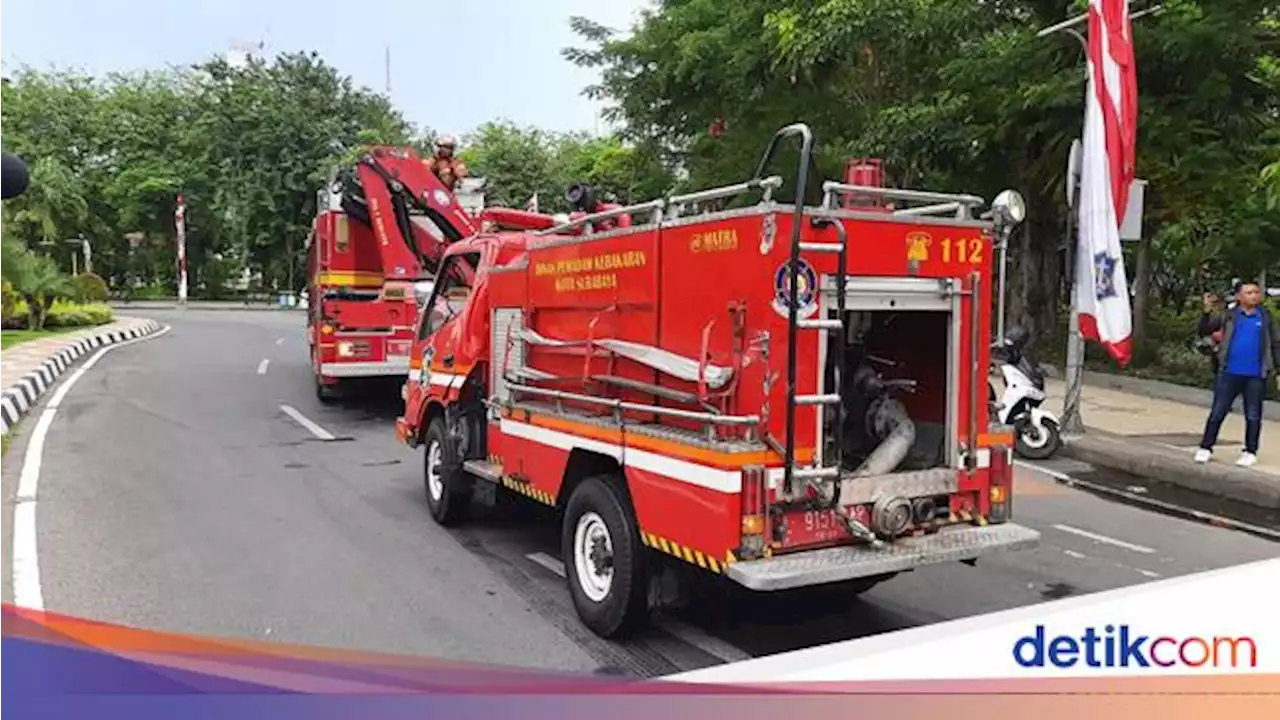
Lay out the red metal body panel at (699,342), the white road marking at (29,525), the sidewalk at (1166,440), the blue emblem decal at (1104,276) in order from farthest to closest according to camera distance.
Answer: the blue emblem decal at (1104,276) < the sidewalk at (1166,440) < the white road marking at (29,525) < the red metal body panel at (699,342)

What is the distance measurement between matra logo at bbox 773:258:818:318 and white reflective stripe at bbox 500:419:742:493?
0.74 metres

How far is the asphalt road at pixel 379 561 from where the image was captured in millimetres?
5355

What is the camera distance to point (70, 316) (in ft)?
98.4

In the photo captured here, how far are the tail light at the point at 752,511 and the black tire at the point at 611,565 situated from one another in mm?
765

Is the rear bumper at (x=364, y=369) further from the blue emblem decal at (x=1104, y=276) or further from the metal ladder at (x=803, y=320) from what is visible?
the metal ladder at (x=803, y=320)

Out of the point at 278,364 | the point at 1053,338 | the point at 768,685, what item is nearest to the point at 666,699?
the point at 768,685

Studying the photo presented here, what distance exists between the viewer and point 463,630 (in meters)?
5.39

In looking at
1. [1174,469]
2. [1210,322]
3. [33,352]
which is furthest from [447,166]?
[1210,322]

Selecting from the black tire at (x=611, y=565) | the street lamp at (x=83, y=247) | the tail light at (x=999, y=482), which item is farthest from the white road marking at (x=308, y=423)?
the street lamp at (x=83, y=247)

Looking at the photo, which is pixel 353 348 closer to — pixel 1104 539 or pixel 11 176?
pixel 1104 539

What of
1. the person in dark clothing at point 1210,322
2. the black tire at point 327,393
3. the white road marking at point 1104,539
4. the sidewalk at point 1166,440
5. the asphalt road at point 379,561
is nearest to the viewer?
the asphalt road at point 379,561

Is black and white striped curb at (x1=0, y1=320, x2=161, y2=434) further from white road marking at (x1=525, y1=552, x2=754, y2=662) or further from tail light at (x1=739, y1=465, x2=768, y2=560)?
tail light at (x1=739, y1=465, x2=768, y2=560)

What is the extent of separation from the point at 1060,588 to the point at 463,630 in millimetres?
3511

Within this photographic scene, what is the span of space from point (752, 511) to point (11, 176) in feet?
9.86
